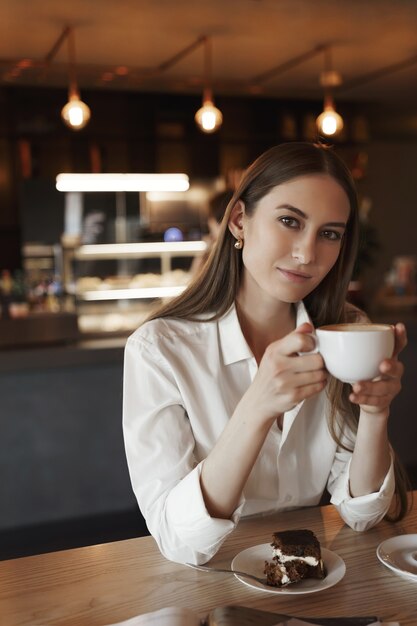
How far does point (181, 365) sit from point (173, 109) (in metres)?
5.97

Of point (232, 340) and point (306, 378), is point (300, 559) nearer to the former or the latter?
point (306, 378)

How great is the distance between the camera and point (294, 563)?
1.11 m

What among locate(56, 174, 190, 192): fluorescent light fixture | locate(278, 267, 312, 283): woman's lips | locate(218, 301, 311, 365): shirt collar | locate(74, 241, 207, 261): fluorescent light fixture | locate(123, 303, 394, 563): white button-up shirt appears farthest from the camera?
locate(56, 174, 190, 192): fluorescent light fixture

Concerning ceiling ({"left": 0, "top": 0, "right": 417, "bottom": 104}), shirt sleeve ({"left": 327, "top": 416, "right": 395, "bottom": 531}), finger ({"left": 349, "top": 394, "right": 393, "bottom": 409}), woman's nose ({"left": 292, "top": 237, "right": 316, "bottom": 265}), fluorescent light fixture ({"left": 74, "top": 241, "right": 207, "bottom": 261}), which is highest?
ceiling ({"left": 0, "top": 0, "right": 417, "bottom": 104})

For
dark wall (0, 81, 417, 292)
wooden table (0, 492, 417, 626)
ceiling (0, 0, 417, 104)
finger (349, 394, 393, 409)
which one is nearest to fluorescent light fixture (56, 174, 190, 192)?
dark wall (0, 81, 417, 292)

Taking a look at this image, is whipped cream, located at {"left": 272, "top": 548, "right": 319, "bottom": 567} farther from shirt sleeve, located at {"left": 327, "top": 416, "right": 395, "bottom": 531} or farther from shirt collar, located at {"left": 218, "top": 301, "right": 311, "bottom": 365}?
shirt collar, located at {"left": 218, "top": 301, "right": 311, "bottom": 365}

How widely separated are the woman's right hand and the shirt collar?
384 millimetres

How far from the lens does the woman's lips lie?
138 cm

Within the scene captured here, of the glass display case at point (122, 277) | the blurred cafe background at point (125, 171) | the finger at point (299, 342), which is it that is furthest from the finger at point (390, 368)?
the glass display case at point (122, 277)

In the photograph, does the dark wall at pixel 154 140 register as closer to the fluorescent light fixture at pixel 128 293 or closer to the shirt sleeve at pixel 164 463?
the fluorescent light fixture at pixel 128 293

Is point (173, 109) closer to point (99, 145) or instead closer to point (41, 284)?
point (99, 145)

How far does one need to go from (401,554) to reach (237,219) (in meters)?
0.76

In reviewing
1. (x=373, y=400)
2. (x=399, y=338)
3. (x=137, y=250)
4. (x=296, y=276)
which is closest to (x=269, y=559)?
(x=373, y=400)

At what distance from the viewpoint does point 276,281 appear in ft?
4.58
